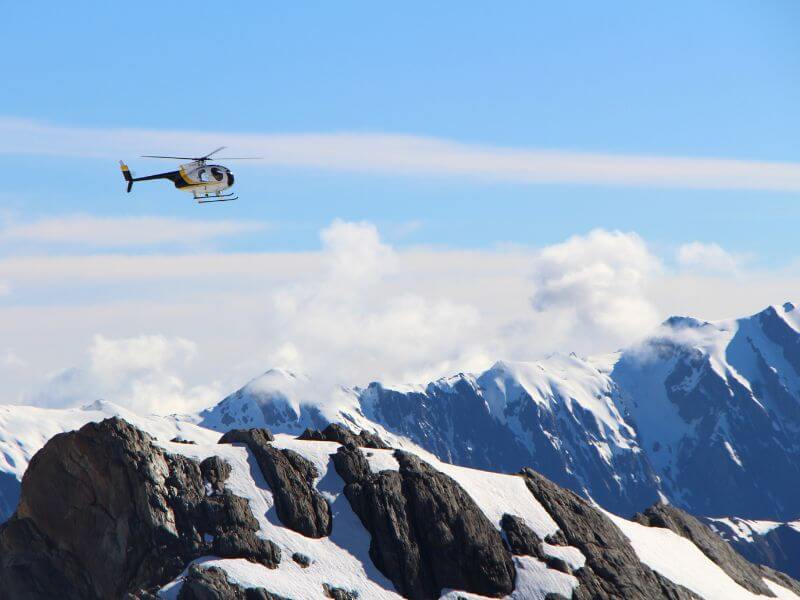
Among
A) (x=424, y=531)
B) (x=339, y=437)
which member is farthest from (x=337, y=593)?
(x=339, y=437)

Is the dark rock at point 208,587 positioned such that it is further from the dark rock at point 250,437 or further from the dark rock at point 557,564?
the dark rock at point 557,564

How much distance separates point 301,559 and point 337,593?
17.7 ft

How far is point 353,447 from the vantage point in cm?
13488

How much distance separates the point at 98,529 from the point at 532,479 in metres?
52.7

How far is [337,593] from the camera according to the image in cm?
11300

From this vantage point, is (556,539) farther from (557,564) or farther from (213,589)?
(213,589)

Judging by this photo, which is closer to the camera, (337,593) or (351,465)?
(337,593)

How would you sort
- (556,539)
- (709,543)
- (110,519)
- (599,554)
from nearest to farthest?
(110,519) → (556,539) → (599,554) → (709,543)

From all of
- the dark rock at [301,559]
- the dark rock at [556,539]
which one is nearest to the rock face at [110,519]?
the dark rock at [301,559]

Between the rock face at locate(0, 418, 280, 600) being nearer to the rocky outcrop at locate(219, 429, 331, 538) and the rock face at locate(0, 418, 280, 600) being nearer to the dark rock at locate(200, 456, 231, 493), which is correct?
the dark rock at locate(200, 456, 231, 493)

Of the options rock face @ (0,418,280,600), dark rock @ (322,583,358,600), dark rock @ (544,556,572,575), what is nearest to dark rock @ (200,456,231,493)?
rock face @ (0,418,280,600)

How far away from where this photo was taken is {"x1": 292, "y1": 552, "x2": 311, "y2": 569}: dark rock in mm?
115562

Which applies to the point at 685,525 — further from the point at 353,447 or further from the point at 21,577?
the point at 21,577

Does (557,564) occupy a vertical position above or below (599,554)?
above
